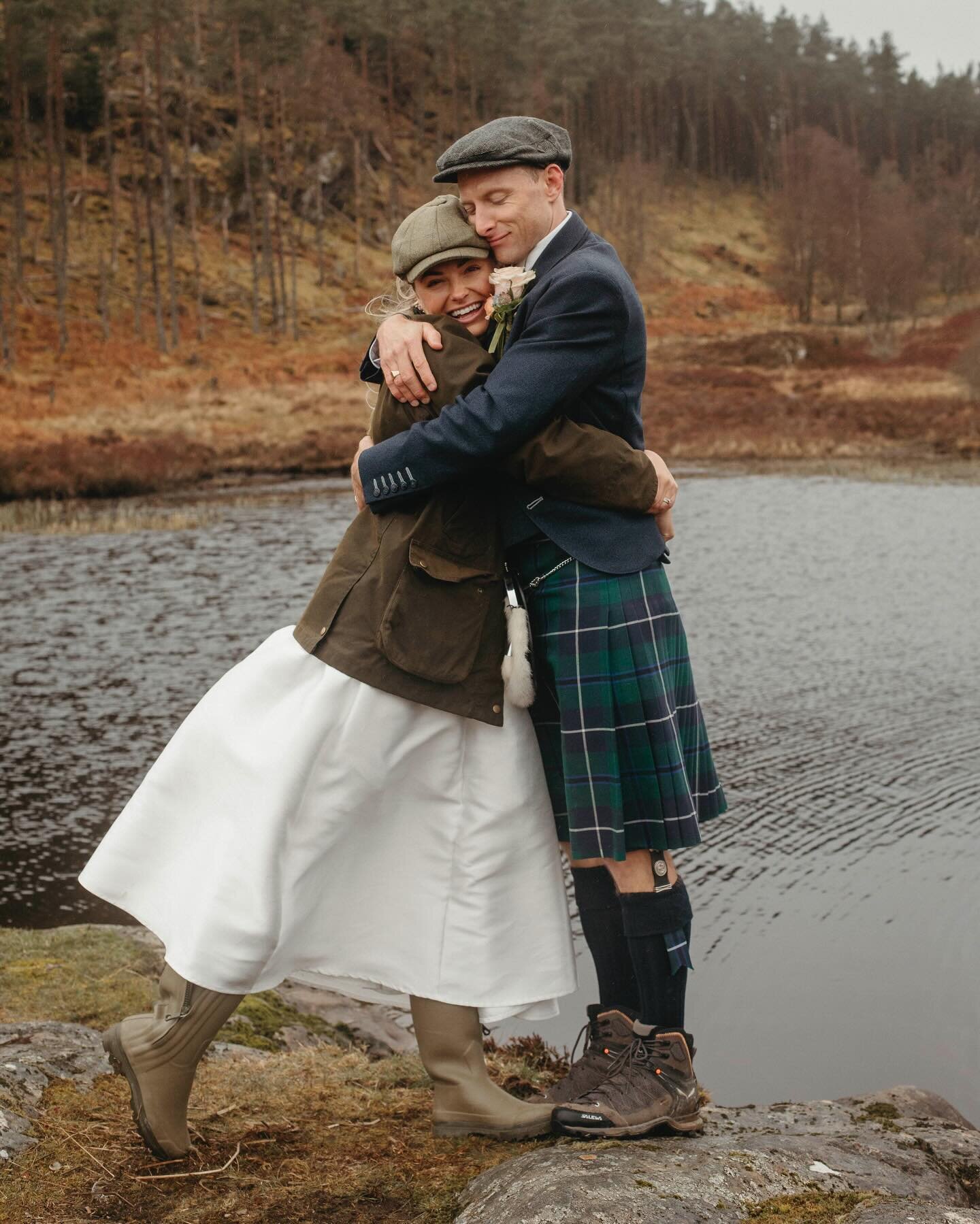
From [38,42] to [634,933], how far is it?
1653 inches

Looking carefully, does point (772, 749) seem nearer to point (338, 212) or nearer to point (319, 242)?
point (319, 242)

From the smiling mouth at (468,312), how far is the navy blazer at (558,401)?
112mm

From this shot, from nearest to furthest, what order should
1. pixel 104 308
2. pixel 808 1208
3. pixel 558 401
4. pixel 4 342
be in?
pixel 808 1208 → pixel 558 401 → pixel 4 342 → pixel 104 308

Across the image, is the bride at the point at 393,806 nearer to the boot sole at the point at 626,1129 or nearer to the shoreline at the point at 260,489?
the boot sole at the point at 626,1129

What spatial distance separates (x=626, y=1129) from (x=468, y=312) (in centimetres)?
170

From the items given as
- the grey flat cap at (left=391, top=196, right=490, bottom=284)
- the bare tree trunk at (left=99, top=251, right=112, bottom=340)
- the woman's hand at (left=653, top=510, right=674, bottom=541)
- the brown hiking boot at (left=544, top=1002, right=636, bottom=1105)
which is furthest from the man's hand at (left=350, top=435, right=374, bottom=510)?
the bare tree trunk at (left=99, top=251, right=112, bottom=340)

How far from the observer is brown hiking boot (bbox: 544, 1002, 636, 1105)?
276cm

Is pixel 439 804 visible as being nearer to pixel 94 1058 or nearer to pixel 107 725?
pixel 94 1058

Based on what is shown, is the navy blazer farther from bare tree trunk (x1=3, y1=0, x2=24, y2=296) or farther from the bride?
bare tree trunk (x1=3, y1=0, x2=24, y2=296)

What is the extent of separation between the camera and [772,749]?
828cm

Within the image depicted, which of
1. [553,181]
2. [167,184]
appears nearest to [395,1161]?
[553,181]

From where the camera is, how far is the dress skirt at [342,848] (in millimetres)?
2582

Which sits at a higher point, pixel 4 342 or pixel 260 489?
pixel 4 342

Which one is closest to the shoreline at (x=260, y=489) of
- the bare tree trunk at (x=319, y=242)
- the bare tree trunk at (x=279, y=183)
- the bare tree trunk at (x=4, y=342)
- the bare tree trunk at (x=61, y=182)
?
the bare tree trunk at (x=4, y=342)
